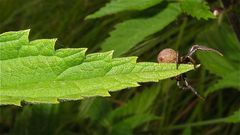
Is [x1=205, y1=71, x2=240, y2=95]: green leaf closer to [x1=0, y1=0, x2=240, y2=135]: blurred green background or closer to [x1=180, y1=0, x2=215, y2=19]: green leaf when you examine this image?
[x1=0, y1=0, x2=240, y2=135]: blurred green background

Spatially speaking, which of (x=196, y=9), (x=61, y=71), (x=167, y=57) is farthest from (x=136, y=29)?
(x=61, y=71)

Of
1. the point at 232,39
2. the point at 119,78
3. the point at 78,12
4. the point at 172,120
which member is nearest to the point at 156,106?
the point at 172,120

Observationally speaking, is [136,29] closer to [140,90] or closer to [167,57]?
[167,57]

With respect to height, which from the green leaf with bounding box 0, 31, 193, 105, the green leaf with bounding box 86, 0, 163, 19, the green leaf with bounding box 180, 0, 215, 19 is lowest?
the green leaf with bounding box 0, 31, 193, 105

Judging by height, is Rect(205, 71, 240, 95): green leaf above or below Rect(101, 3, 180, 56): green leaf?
below

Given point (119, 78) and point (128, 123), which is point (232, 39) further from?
point (119, 78)

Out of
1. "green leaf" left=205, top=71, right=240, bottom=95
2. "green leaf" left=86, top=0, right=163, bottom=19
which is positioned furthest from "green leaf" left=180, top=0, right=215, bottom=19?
"green leaf" left=205, top=71, right=240, bottom=95

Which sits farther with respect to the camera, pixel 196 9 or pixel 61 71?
pixel 196 9
